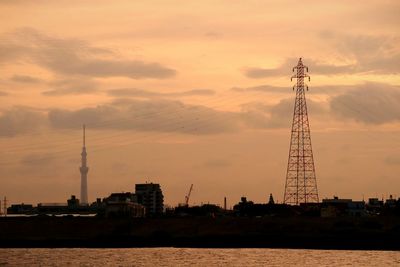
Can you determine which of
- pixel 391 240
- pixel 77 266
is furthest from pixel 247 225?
pixel 77 266

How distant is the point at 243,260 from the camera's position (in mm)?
129500

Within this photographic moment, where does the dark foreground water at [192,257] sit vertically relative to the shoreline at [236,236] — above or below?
below

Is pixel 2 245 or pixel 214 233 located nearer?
pixel 2 245

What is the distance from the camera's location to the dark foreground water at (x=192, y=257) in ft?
407

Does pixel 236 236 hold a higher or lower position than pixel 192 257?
higher

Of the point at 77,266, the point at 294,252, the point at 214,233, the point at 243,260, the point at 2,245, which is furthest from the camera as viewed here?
the point at 214,233

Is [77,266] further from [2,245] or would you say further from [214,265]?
[2,245]

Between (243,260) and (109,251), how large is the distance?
3039cm

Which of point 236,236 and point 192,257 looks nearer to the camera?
point 192,257

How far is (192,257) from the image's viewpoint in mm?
135750

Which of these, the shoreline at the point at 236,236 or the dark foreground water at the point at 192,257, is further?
the shoreline at the point at 236,236

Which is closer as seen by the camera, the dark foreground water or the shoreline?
the dark foreground water

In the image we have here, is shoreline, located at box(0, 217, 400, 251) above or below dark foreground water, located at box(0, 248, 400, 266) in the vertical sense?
above

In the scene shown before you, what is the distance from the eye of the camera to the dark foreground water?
124m
